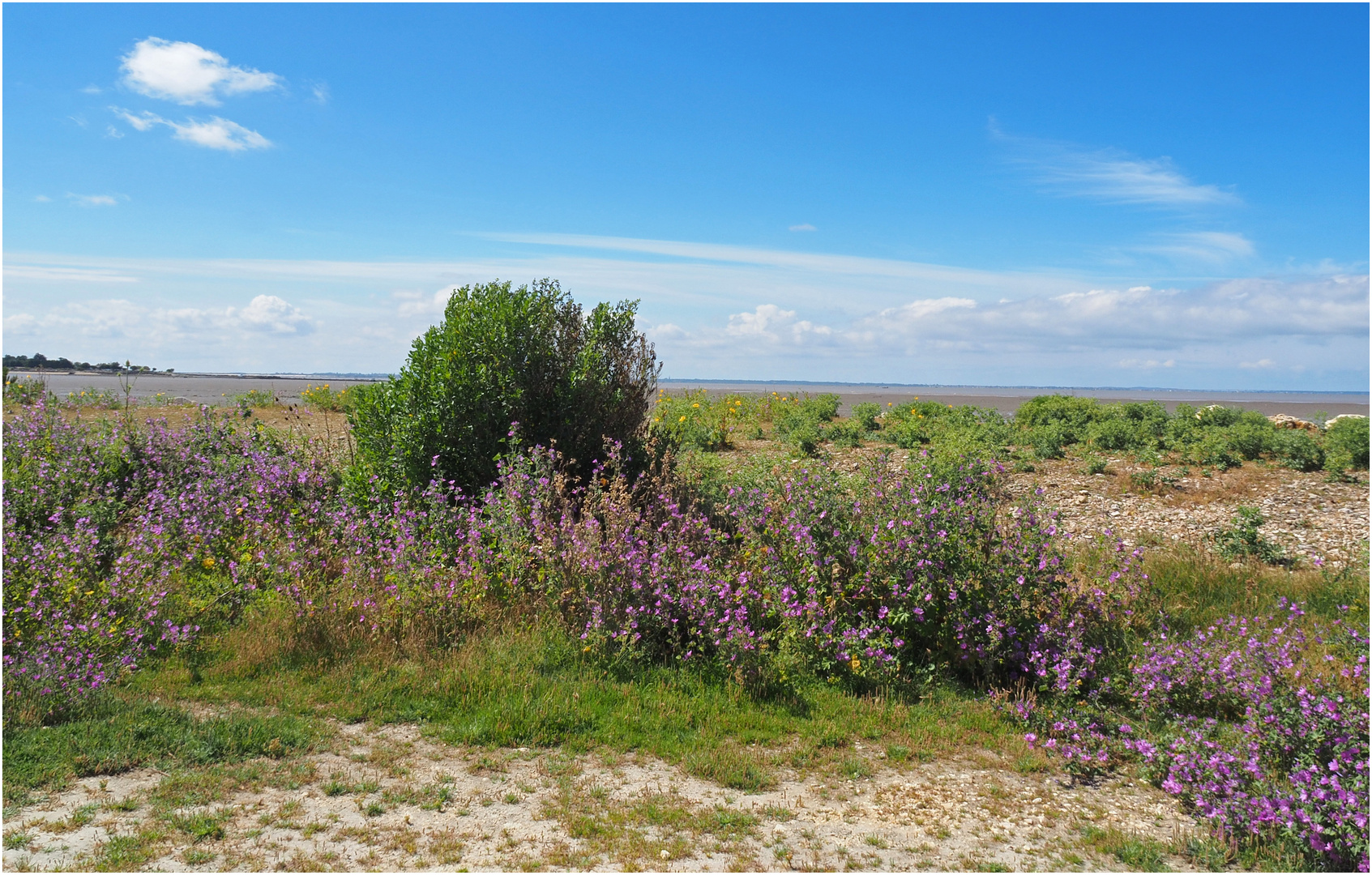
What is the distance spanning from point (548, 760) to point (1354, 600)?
6940 millimetres

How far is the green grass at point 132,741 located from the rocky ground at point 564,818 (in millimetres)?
152

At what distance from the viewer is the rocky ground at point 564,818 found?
3.52 meters

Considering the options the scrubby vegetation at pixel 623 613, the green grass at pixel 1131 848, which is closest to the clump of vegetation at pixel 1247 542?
the scrubby vegetation at pixel 623 613

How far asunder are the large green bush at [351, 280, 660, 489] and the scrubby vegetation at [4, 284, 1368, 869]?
0.11 ft

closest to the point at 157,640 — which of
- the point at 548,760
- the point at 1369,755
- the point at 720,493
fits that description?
the point at 548,760

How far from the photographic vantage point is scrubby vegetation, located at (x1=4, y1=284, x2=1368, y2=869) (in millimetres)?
4539

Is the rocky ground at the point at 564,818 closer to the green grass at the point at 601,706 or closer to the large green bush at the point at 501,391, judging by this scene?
the green grass at the point at 601,706

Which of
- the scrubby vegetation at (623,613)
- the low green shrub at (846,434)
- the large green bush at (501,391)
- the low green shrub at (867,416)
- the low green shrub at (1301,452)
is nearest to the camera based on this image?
the scrubby vegetation at (623,613)

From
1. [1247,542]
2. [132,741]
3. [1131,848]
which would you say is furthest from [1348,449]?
[132,741]

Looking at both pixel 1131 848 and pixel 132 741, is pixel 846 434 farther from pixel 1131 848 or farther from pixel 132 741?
pixel 132 741

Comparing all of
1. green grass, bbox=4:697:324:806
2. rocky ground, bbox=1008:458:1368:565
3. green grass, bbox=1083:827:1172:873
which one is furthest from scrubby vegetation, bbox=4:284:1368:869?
rocky ground, bbox=1008:458:1368:565

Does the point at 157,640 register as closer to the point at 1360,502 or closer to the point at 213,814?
the point at 213,814

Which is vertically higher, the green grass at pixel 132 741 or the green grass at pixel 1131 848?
the green grass at pixel 132 741

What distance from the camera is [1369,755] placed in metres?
3.76
